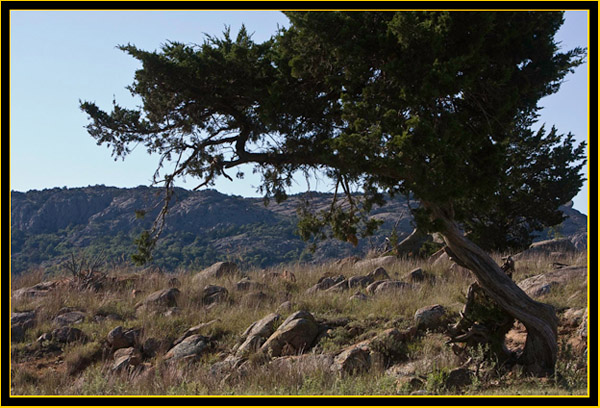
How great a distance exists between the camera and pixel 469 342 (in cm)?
927

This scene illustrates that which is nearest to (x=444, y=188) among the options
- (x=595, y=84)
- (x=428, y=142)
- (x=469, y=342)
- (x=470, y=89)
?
(x=428, y=142)

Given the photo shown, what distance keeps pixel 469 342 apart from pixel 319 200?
3.93 metres

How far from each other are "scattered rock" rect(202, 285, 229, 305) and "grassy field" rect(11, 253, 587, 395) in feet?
0.53

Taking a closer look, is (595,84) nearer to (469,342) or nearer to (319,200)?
(469,342)

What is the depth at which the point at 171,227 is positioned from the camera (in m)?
65.1

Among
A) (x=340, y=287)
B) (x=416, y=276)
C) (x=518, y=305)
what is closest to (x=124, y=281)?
(x=340, y=287)

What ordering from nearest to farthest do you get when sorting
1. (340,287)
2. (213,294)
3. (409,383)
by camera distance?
(409,383) < (213,294) < (340,287)

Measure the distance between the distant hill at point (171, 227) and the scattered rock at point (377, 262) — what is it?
32.2 metres

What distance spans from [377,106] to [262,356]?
431 centimetres

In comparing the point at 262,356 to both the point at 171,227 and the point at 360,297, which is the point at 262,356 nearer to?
the point at 360,297

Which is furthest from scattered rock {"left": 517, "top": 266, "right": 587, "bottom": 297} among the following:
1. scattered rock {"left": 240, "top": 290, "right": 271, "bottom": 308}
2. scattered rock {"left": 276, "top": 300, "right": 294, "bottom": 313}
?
scattered rock {"left": 240, "top": 290, "right": 271, "bottom": 308}

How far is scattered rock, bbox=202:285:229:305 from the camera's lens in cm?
1368

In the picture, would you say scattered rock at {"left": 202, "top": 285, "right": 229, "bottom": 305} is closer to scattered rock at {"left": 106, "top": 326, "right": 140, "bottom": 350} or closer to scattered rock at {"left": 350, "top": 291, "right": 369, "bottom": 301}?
scattered rock at {"left": 106, "top": 326, "right": 140, "bottom": 350}

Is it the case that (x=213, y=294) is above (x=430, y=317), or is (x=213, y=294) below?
above
